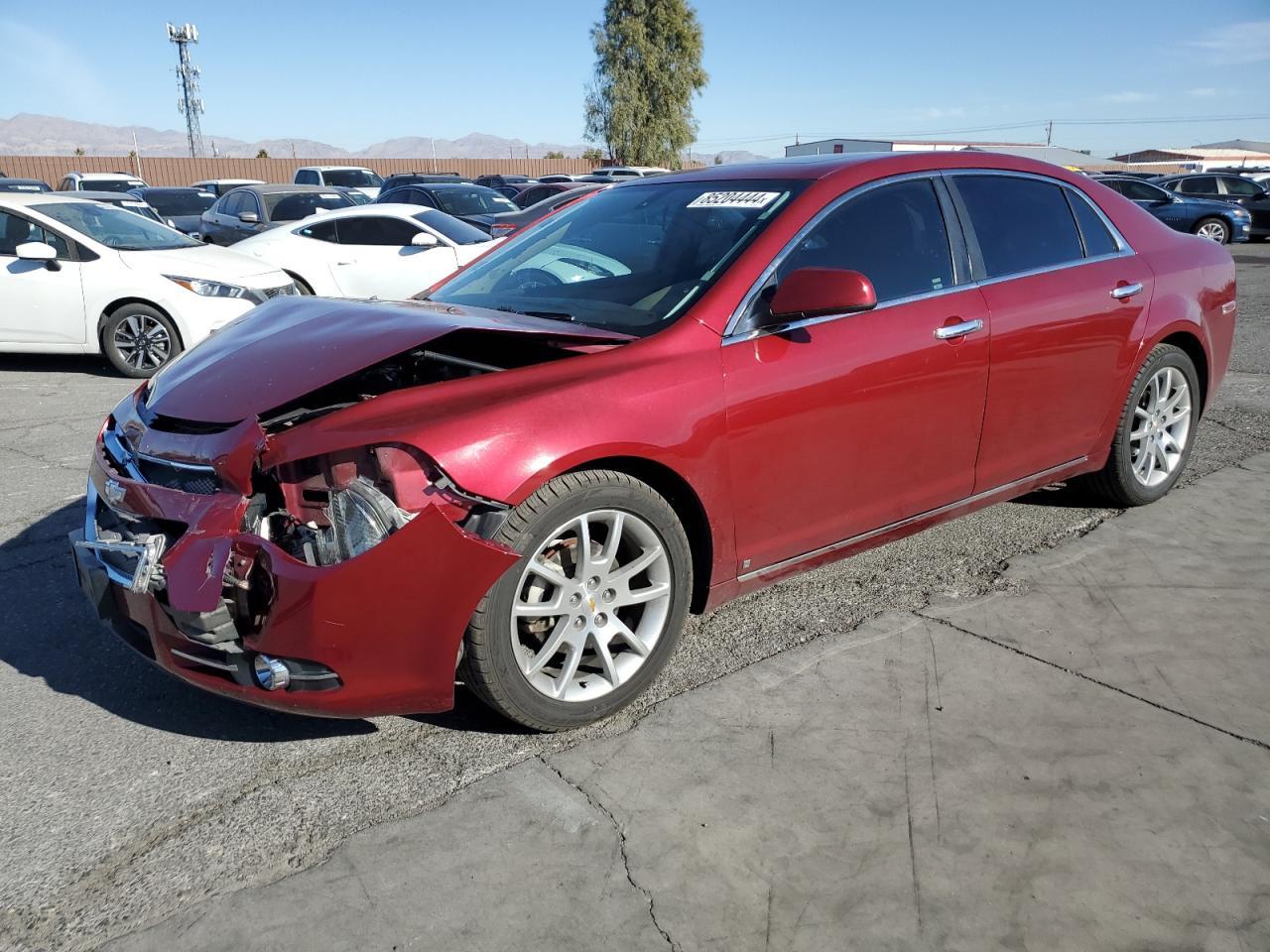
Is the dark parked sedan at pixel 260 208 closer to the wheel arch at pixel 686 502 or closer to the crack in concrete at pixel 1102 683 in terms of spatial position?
the wheel arch at pixel 686 502

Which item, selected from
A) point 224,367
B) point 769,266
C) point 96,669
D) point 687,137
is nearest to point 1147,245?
point 769,266

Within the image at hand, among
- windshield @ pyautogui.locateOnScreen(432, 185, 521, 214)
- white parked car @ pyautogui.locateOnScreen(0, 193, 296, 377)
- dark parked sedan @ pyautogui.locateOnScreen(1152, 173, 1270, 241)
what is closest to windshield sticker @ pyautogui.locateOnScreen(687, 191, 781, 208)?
white parked car @ pyautogui.locateOnScreen(0, 193, 296, 377)

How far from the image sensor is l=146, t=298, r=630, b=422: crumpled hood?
291 cm

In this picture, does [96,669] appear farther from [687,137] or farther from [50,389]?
[687,137]

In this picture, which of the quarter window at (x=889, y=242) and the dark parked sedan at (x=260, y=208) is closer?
the quarter window at (x=889, y=242)

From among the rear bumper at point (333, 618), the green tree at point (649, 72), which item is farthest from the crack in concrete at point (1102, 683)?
the green tree at point (649, 72)

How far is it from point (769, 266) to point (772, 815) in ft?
5.69

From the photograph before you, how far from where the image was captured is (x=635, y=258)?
3.73 meters

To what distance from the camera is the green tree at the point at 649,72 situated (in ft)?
182

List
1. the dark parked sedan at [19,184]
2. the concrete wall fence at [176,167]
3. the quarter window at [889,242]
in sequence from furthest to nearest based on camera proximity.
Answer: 1. the concrete wall fence at [176,167]
2. the dark parked sedan at [19,184]
3. the quarter window at [889,242]

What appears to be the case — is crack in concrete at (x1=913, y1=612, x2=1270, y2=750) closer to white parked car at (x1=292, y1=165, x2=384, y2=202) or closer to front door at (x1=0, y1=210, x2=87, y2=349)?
front door at (x1=0, y1=210, x2=87, y2=349)

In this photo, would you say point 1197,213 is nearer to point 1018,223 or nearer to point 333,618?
point 1018,223

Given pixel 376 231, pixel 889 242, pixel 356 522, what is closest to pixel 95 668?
pixel 356 522

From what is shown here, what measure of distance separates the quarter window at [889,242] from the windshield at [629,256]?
0.19 metres
